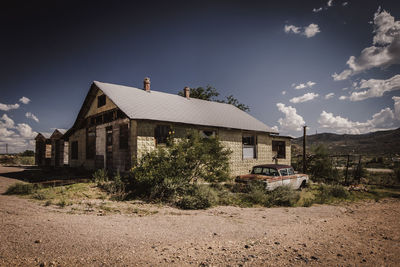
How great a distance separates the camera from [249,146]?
55.0ft

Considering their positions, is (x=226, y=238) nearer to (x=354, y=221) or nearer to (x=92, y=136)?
(x=354, y=221)

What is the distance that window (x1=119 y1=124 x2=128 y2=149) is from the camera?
12.5 metres

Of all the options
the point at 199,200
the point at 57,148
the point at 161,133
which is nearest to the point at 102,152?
the point at 161,133

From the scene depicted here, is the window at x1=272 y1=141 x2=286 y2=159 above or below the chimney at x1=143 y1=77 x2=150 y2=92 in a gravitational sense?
below

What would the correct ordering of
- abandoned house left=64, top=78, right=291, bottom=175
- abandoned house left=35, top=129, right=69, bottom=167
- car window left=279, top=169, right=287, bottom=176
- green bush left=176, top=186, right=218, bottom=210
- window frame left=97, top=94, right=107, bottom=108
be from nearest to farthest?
green bush left=176, top=186, right=218, bottom=210 → car window left=279, top=169, right=287, bottom=176 → abandoned house left=64, top=78, right=291, bottom=175 → window frame left=97, top=94, right=107, bottom=108 → abandoned house left=35, top=129, right=69, bottom=167

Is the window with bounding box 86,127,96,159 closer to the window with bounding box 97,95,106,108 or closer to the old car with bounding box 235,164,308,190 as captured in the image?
the window with bounding box 97,95,106,108

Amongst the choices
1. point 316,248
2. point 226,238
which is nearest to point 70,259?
point 226,238

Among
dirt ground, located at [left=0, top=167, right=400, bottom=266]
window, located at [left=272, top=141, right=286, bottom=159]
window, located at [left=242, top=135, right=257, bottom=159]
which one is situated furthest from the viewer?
window, located at [left=272, top=141, right=286, bottom=159]

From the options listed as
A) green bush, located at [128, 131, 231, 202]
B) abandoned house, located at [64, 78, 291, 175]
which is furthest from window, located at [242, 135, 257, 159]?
green bush, located at [128, 131, 231, 202]

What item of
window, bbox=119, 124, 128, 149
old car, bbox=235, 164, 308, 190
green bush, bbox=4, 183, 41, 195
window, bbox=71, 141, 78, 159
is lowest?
green bush, bbox=4, 183, 41, 195

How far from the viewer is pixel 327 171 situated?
624 inches

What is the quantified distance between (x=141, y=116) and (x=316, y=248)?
31.6ft

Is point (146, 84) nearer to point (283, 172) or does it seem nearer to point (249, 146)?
point (249, 146)

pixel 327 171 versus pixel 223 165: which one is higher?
pixel 223 165
